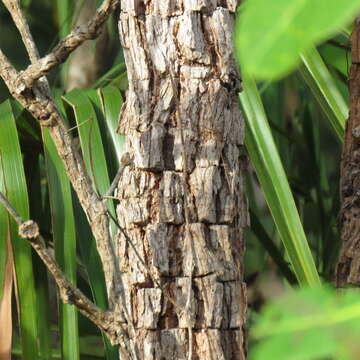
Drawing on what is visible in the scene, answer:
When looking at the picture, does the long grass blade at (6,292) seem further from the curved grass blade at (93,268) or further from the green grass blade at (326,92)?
Result: the green grass blade at (326,92)

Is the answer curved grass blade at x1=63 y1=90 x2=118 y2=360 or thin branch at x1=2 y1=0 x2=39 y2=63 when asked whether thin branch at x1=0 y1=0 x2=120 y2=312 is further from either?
curved grass blade at x1=63 y1=90 x2=118 y2=360

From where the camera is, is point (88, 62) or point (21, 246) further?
point (88, 62)

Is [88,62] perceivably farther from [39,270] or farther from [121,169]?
[121,169]

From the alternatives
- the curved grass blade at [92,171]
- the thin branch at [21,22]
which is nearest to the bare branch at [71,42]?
the thin branch at [21,22]

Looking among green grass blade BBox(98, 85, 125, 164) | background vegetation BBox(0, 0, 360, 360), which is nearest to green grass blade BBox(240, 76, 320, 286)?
background vegetation BBox(0, 0, 360, 360)

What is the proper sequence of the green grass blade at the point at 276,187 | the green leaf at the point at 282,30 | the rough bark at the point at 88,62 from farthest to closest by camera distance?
the rough bark at the point at 88,62 → the green grass blade at the point at 276,187 → the green leaf at the point at 282,30

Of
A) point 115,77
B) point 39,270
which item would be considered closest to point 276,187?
point 39,270
